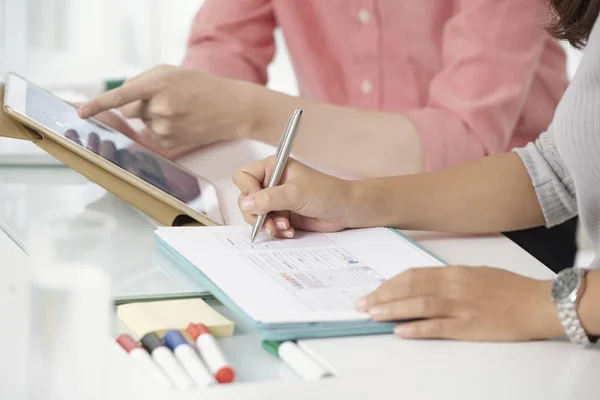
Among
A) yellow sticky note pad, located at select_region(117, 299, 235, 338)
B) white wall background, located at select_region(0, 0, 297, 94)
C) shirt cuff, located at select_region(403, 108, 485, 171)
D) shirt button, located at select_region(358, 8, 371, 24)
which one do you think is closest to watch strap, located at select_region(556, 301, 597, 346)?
yellow sticky note pad, located at select_region(117, 299, 235, 338)

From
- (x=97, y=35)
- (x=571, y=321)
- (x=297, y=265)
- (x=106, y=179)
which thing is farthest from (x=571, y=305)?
(x=97, y=35)

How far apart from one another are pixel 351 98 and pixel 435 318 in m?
0.72

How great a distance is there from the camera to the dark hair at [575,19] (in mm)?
888

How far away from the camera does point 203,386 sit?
56 cm

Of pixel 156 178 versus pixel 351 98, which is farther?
pixel 351 98

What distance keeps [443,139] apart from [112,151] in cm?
43

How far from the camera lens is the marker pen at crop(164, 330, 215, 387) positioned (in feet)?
1.86

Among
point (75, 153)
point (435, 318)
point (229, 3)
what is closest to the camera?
point (435, 318)

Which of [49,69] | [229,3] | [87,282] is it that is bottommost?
[49,69]

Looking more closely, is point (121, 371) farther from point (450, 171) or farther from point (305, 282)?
point (450, 171)

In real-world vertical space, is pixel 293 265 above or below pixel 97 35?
above

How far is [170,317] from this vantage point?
0.66m

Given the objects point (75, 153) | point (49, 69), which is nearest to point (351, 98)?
point (75, 153)

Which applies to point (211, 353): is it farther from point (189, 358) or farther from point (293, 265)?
point (293, 265)
